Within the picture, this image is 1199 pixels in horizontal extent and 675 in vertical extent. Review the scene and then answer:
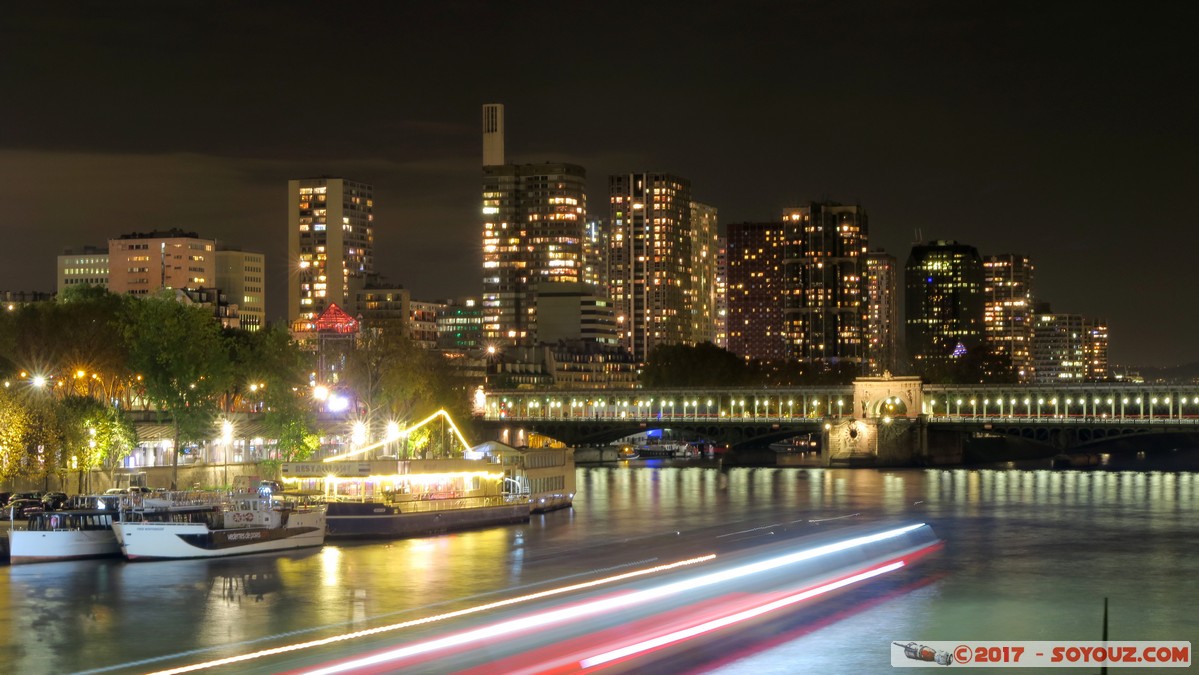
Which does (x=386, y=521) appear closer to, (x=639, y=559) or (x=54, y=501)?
(x=54, y=501)

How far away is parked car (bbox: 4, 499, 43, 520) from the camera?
57681 millimetres

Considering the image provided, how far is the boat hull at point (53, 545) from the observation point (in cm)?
5475

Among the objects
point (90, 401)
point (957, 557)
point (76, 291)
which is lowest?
point (957, 557)

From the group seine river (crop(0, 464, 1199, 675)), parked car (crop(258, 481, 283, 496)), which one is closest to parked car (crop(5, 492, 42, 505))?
parked car (crop(258, 481, 283, 496))

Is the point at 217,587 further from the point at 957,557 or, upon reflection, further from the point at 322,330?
the point at 322,330

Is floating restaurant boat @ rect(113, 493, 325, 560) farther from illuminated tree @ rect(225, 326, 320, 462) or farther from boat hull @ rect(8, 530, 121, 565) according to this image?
illuminated tree @ rect(225, 326, 320, 462)

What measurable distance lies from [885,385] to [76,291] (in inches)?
3175

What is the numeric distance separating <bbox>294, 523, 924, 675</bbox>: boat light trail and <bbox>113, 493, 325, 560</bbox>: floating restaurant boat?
1025 inches

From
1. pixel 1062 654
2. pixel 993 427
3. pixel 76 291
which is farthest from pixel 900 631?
pixel 76 291

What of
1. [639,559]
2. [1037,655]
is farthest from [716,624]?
[639,559]

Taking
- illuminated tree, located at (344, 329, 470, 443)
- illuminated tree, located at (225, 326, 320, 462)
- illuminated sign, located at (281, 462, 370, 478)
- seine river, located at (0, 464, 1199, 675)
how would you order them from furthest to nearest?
1. illuminated tree, located at (344, 329, 470, 443)
2. illuminated tree, located at (225, 326, 320, 462)
3. illuminated sign, located at (281, 462, 370, 478)
4. seine river, located at (0, 464, 1199, 675)

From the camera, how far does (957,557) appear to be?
5728cm

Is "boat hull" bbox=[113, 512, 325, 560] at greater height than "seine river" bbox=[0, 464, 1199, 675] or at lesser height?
greater

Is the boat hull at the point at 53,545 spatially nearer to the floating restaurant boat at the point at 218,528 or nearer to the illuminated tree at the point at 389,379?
the floating restaurant boat at the point at 218,528
